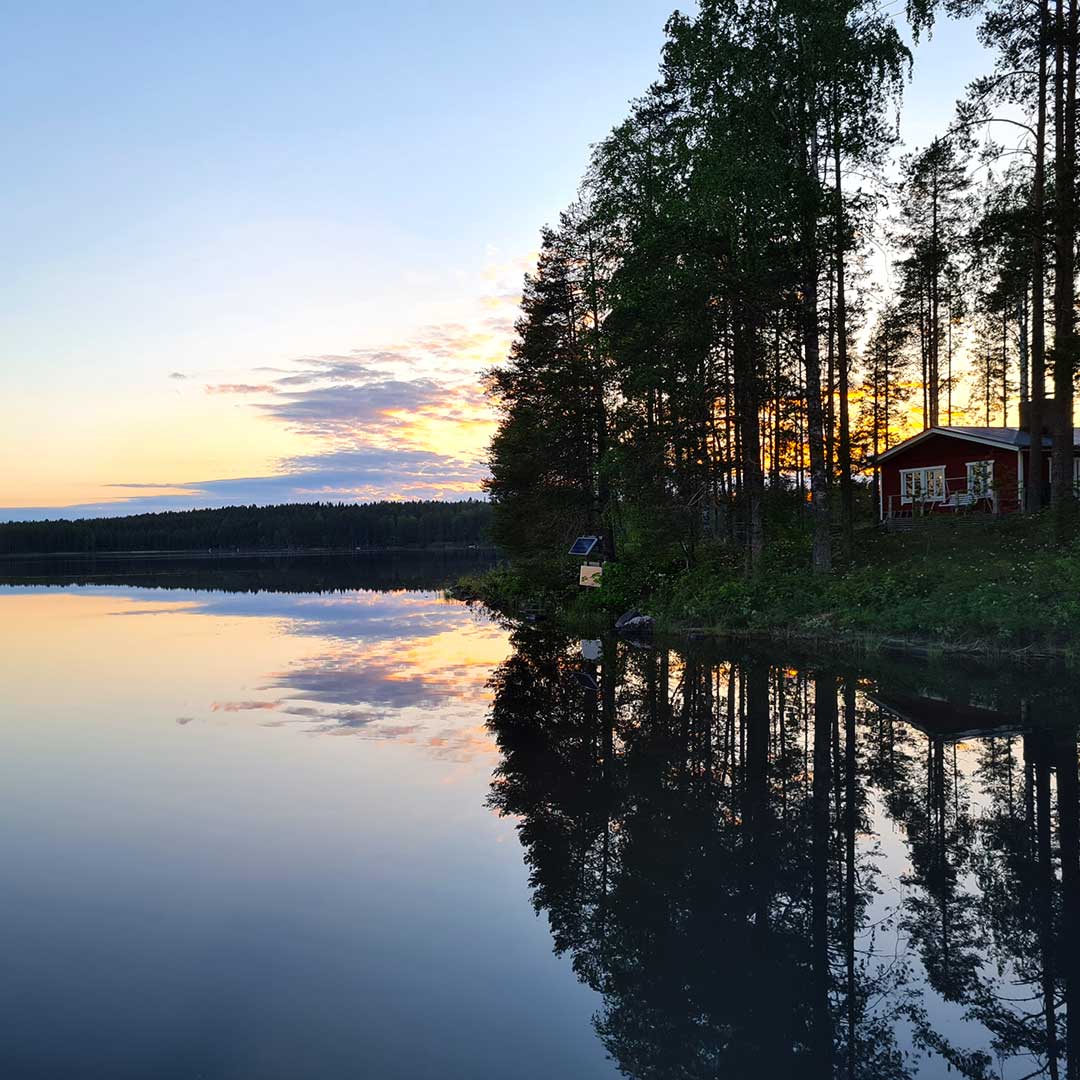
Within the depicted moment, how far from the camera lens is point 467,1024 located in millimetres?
4621

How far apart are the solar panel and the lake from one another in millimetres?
17304

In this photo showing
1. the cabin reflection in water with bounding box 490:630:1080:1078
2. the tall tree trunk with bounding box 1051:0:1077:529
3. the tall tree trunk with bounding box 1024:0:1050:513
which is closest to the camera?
the cabin reflection in water with bounding box 490:630:1080:1078

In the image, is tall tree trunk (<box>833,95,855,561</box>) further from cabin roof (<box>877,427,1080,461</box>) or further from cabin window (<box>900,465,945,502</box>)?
cabin window (<box>900,465,945,502</box>)

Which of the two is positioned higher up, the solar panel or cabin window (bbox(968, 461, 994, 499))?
cabin window (bbox(968, 461, 994, 499))

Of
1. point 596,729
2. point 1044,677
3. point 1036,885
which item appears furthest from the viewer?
point 1044,677

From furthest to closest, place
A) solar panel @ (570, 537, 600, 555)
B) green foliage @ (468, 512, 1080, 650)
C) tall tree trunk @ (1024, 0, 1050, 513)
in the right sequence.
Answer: solar panel @ (570, 537, 600, 555) → tall tree trunk @ (1024, 0, 1050, 513) → green foliage @ (468, 512, 1080, 650)

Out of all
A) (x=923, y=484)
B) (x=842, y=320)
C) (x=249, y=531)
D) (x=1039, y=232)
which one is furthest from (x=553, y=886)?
(x=249, y=531)

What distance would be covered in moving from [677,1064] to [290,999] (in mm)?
2449

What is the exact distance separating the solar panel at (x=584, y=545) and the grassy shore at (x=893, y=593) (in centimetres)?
190

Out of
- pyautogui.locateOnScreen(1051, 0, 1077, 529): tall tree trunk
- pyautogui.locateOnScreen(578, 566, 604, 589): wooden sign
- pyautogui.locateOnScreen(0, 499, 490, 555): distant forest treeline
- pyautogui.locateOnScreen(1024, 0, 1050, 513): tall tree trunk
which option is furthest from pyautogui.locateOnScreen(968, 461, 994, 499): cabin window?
pyautogui.locateOnScreen(0, 499, 490, 555): distant forest treeline

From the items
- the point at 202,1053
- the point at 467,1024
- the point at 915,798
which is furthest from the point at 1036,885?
the point at 202,1053

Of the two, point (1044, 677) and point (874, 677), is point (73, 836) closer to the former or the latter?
point (874, 677)

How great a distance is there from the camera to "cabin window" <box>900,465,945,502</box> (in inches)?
1454

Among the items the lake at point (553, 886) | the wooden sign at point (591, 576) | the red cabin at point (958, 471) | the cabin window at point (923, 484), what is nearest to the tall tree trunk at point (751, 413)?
the wooden sign at point (591, 576)
